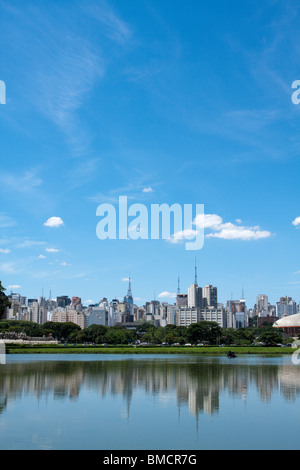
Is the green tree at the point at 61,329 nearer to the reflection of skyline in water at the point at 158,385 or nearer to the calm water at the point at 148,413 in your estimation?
the reflection of skyline in water at the point at 158,385

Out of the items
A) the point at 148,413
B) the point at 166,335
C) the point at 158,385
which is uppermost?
the point at 148,413

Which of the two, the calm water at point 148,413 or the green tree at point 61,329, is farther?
→ the green tree at point 61,329

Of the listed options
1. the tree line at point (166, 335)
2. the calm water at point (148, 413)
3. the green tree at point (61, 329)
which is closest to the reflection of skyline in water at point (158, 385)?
the calm water at point (148, 413)

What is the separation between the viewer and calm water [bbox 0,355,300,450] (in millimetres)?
14961

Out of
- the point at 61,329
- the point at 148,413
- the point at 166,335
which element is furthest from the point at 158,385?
the point at 61,329

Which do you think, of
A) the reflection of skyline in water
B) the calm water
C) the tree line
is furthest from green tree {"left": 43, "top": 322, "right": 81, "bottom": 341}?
the calm water

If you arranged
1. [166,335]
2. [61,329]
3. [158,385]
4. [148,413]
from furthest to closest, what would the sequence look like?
[61,329]
[166,335]
[158,385]
[148,413]

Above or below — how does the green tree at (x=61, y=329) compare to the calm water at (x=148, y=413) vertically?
below

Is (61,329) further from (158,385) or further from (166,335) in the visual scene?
(158,385)

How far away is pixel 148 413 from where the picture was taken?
19.6 metres

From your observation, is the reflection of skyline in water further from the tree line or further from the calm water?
the tree line

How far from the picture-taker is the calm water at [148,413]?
589 inches
